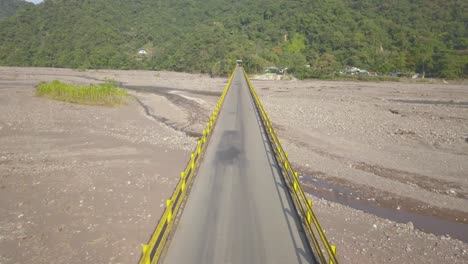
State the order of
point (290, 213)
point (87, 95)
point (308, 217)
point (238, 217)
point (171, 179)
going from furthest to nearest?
Answer: point (87, 95)
point (171, 179)
point (290, 213)
point (238, 217)
point (308, 217)

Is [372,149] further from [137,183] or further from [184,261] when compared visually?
[184,261]

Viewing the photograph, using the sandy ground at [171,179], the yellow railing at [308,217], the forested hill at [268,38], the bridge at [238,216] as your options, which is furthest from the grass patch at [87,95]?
the forested hill at [268,38]

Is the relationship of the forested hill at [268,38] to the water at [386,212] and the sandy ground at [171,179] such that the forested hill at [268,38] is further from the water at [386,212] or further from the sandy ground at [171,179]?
the water at [386,212]

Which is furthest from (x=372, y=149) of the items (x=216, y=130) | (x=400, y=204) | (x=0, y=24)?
(x=0, y=24)

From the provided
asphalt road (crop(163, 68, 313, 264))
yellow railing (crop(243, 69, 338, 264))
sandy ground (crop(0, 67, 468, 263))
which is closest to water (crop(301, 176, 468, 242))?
sandy ground (crop(0, 67, 468, 263))

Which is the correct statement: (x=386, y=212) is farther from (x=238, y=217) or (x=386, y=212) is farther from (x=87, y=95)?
(x=87, y=95)

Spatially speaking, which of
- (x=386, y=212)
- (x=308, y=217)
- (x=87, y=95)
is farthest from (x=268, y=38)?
A: (x=308, y=217)
